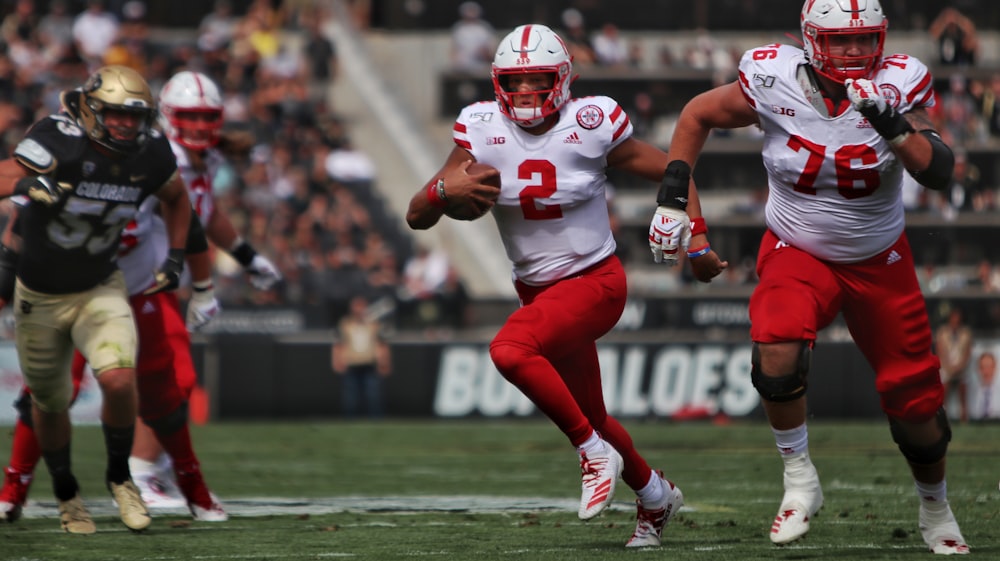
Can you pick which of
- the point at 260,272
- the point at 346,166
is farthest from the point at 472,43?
the point at 260,272

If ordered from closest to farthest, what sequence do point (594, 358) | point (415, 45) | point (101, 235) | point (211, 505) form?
point (594, 358) → point (101, 235) → point (211, 505) → point (415, 45)

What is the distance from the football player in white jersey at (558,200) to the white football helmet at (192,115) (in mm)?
2255

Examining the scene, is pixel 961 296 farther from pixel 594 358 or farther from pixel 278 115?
pixel 594 358

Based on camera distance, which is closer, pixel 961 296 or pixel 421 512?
pixel 421 512

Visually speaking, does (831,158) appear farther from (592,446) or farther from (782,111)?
(592,446)

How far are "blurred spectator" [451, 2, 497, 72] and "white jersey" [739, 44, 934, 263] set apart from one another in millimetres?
16034

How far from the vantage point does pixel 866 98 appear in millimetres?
5160

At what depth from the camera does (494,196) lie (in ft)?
19.3

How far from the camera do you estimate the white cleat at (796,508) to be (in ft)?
17.6

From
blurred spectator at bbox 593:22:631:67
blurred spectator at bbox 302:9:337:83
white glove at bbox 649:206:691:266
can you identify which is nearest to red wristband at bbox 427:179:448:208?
white glove at bbox 649:206:691:266

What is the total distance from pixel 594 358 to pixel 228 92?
1508cm

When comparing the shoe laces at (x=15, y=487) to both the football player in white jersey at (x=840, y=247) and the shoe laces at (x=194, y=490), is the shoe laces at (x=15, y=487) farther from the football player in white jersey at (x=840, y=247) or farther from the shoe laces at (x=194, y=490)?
the football player in white jersey at (x=840, y=247)

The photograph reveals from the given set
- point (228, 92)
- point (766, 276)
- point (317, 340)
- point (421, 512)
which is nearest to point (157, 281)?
point (421, 512)

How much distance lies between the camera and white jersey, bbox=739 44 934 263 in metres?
5.54
